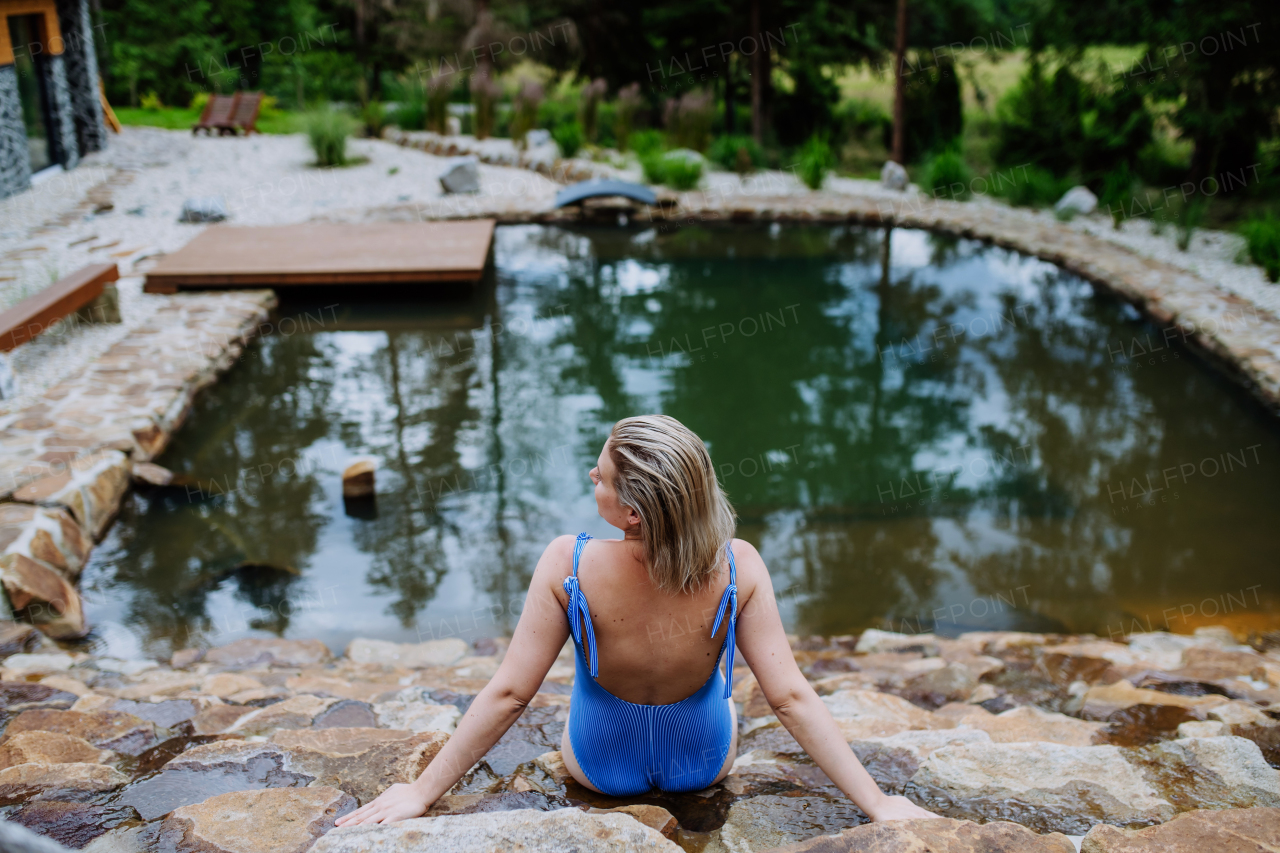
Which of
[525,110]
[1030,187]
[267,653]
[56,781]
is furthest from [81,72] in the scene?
[56,781]

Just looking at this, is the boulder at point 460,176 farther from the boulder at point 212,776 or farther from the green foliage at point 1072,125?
the boulder at point 212,776

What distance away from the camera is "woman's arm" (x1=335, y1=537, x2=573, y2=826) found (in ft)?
4.99

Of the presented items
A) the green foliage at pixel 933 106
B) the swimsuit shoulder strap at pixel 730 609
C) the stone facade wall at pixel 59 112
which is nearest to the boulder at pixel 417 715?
the swimsuit shoulder strap at pixel 730 609

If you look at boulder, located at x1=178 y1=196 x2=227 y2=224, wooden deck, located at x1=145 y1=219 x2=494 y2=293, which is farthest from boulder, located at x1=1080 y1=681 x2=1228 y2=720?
boulder, located at x1=178 y1=196 x2=227 y2=224

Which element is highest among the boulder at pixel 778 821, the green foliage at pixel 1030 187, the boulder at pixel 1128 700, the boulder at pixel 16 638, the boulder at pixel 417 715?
the green foliage at pixel 1030 187

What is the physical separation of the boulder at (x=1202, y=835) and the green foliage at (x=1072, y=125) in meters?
10.2

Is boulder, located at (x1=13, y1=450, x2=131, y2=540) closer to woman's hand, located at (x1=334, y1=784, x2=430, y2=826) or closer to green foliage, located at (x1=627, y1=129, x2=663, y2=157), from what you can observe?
woman's hand, located at (x1=334, y1=784, x2=430, y2=826)

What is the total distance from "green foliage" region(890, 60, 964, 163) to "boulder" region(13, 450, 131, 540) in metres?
11.1

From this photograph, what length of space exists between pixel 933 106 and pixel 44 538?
1219cm

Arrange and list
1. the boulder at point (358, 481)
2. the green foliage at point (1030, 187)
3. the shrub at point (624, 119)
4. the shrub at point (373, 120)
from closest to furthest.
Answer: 1. the boulder at point (358, 481)
2. the green foliage at point (1030, 187)
3. the shrub at point (624, 119)
4. the shrub at point (373, 120)

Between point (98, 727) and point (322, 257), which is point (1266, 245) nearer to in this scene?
point (322, 257)

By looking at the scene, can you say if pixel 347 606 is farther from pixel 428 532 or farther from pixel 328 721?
pixel 328 721

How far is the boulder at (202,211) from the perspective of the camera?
863 centimetres

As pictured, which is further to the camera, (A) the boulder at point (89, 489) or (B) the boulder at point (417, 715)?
(A) the boulder at point (89, 489)
